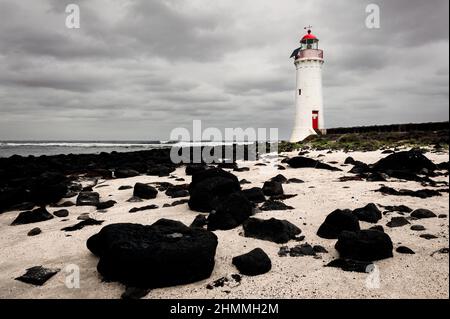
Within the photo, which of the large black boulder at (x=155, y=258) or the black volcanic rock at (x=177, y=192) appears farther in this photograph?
the black volcanic rock at (x=177, y=192)

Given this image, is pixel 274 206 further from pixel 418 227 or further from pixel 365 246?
pixel 365 246

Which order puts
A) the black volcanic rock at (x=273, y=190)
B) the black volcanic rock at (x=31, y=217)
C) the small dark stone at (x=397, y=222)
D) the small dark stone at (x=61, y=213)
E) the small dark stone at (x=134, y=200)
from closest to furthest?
the small dark stone at (x=397, y=222) < the black volcanic rock at (x=31, y=217) < the small dark stone at (x=61, y=213) < the black volcanic rock at (x=273, y=190) < the small dark stone at (x=134, y=200)

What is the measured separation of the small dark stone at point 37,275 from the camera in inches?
147

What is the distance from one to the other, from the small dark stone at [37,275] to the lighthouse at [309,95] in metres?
27.4

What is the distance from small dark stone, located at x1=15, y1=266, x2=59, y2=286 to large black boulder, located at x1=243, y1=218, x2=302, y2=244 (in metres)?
2.70

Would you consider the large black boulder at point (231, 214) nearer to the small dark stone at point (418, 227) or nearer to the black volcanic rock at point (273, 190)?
the black volcanic rock at point (273, 190)

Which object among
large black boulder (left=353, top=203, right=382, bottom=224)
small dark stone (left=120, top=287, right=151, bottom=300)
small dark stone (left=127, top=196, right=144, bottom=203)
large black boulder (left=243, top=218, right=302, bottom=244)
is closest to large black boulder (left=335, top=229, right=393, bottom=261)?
large black boulder (left=243, top=218, right=302, bottom=244)

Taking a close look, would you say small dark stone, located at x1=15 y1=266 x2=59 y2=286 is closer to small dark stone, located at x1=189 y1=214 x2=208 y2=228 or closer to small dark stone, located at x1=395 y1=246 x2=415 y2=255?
small dark stone, located at x1=189 y1=214 x2=208 y2=228

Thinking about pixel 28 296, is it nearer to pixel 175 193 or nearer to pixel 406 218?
pixel 175 193

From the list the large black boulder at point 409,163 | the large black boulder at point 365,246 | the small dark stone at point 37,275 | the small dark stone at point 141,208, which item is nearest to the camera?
the small dark stone at point 37,275

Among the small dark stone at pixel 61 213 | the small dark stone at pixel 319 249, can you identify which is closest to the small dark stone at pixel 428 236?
the small dark stone at pixel 319 249

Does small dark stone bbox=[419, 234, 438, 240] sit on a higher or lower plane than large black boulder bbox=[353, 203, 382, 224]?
lower

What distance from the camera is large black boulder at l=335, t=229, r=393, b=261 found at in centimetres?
401
